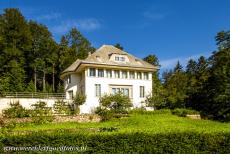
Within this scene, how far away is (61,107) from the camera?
39688mm

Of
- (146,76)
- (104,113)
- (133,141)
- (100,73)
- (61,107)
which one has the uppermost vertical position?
(100,73)

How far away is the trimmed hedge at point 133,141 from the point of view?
19047mm

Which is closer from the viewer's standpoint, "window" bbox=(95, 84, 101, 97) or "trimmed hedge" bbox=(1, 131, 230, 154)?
"trimmed hedge" bbox=(1, 131, 230, 154)

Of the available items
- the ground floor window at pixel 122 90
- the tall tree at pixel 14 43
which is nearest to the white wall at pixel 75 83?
the ground floor window at pixel 122 90

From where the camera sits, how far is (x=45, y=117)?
35.8 meters

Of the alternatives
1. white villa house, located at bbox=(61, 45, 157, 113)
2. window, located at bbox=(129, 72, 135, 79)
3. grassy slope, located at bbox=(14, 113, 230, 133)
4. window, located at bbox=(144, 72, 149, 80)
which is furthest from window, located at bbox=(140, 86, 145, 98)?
grassy slope, located at bbox=(14, 113, 230, 133)

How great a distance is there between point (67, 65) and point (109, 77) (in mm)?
23446

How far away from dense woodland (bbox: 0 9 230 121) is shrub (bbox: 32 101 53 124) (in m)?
9.09

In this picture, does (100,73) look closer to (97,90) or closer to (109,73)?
(109,73)

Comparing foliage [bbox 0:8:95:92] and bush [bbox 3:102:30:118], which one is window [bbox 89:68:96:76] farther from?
foliage [bbox 0:8:95:92]

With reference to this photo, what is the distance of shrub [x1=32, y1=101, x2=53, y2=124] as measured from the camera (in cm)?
3516

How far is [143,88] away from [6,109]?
57.6ft

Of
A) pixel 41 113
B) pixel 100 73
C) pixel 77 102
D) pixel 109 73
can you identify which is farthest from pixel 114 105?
pixel 41 113

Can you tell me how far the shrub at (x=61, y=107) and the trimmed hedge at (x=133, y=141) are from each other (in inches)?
790
